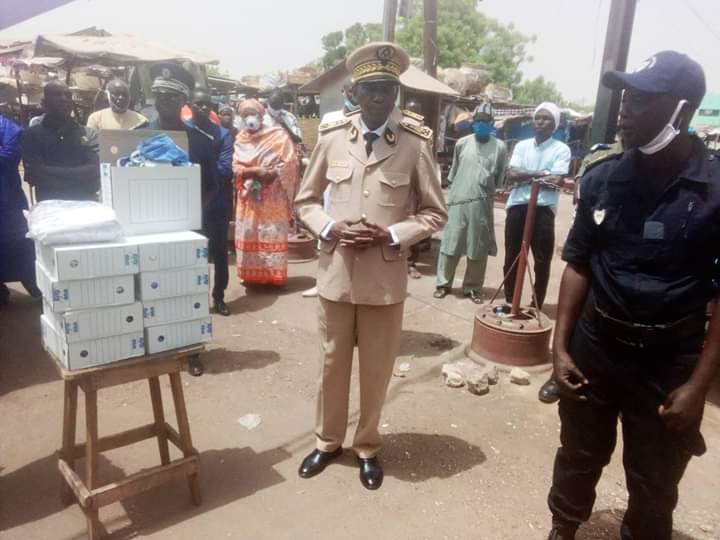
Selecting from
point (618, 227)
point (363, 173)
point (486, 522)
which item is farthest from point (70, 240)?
point (486, 522)

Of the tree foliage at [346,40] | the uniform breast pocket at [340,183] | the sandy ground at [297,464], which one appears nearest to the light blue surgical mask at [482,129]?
the sandy ground at [297,464]

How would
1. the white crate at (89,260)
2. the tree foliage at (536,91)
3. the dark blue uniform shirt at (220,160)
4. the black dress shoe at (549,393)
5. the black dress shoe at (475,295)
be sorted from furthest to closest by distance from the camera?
the tree foliage at (536,91), the black dress shoe at (475,295), the dark blue uniform shirt at (220,160), the black dress shoe at (549,393), the white crate at (89,260)

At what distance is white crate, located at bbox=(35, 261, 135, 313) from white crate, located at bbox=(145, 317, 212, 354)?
19cm

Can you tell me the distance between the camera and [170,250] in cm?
247

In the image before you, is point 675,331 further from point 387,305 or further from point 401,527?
point 401,527

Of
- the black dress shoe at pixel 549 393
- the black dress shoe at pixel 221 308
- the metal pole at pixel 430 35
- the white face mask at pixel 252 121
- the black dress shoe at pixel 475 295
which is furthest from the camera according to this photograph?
the metal pole at pixel 430 35

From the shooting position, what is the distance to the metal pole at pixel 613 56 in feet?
14.6

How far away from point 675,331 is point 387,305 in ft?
4.25

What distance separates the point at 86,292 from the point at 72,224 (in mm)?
286

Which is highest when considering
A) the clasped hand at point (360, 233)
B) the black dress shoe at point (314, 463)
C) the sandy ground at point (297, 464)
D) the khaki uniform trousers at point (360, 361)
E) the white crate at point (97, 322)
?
the clasped hand at point (360, 233)

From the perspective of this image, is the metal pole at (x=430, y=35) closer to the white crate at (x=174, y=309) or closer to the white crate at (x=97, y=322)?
the white crate at (x=174, y=309)

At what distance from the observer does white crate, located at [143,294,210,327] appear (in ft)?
8.12

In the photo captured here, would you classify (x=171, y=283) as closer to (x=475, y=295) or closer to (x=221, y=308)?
(x=221, y=308)

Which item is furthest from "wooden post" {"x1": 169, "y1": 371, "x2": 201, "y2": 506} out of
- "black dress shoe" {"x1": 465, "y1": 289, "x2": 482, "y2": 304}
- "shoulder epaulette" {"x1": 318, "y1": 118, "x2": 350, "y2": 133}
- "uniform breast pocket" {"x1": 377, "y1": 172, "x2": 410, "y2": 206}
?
"black dress shoe" {"x1": 465, "y1": 289, "x2": 482, "y2": 304}
